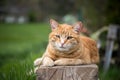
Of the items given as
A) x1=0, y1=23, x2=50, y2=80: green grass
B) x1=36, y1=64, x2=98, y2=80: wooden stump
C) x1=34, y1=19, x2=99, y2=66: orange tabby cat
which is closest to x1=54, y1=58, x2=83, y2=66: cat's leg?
x1=34, y1=19, x2=99, y2=66: orange tabby cat

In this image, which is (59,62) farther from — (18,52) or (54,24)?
(18,52)

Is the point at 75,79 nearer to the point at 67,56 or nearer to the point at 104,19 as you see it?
the point at 67,56

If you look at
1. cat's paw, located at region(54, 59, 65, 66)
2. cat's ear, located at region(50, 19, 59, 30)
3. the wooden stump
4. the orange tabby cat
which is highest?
cat's ear, located at region(50, 19, 59, 30)

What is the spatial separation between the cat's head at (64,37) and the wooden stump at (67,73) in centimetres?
28

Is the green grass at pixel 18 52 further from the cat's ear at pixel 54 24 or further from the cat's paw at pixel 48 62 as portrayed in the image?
the cat's ear at pixel 54 24

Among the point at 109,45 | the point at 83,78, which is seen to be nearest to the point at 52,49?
the point at 83,78

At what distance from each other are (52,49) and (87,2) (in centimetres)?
595

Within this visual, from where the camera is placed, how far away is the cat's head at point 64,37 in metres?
5.41

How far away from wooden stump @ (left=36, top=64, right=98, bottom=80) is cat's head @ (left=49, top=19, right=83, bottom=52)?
0.90 ft

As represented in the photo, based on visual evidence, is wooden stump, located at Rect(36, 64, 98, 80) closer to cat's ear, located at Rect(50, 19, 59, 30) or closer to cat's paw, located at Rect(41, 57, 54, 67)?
cat's paw, located at Rect(41, 57, 54, 67)

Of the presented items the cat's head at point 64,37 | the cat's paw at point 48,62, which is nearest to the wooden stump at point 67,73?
the cat's paw at point 48,62

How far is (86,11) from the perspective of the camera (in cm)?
1133

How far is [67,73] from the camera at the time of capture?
532 centimetres

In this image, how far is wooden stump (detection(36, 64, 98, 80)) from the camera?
17.4ft
